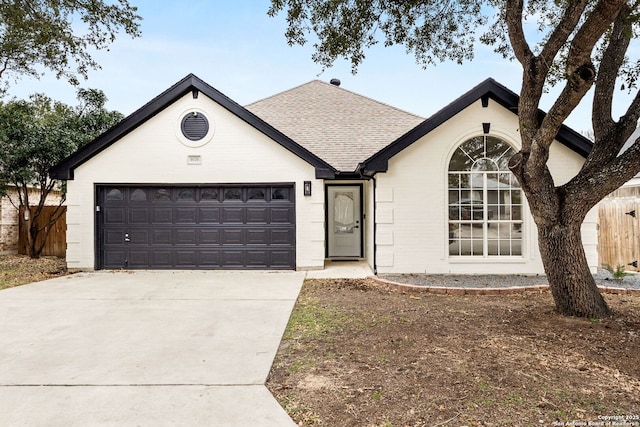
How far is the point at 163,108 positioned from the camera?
10.7m

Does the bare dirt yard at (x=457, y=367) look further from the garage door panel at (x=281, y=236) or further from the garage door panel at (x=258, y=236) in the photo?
the garage door panel at (x=258, y=236)

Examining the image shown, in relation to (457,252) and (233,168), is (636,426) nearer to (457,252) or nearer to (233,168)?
(457,252)

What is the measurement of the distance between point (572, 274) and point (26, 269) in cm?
1315

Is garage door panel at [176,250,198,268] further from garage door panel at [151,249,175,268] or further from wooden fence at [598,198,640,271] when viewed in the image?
wooden fence at [598,198,640,271]

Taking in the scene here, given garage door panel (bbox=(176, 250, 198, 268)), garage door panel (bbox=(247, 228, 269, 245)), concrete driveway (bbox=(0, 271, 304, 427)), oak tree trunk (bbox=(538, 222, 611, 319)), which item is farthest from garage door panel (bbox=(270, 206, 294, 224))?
oak tree trunk (bbox=(538, 222, 611, 319))

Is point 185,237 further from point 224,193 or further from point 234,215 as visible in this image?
point 224,193

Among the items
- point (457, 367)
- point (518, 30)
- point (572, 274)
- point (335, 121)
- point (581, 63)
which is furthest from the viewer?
point (335, 121)

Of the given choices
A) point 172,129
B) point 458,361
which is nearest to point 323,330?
point 458,361

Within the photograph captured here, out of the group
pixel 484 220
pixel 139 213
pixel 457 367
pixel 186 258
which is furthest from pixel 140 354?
pixel 484 220

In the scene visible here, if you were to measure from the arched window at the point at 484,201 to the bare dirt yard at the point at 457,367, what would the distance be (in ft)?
10.2

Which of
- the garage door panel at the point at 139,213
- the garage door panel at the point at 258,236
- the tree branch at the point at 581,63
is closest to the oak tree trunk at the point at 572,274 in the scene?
the tree branch at the point at 581,63

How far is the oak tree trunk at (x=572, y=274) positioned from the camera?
5.77m

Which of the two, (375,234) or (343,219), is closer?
(375,234)

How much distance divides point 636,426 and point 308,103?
47.6ft
